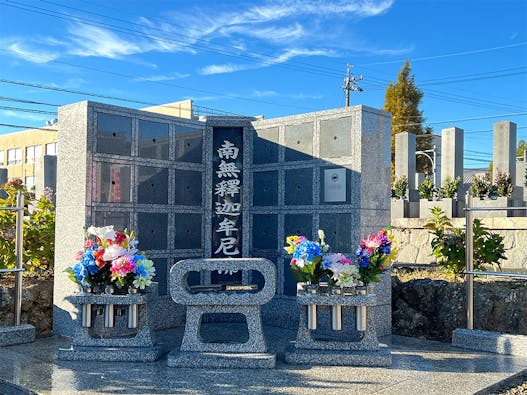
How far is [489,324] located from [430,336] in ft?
2.53

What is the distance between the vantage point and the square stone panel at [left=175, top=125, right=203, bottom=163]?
6957 millimetres

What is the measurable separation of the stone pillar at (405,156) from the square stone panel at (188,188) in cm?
1159

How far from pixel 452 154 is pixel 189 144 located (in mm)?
12602

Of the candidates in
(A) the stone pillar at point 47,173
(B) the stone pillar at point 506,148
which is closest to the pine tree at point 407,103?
(B) the stone pillar at point 506,148

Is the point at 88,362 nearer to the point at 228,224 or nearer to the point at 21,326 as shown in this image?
the point at 21,326

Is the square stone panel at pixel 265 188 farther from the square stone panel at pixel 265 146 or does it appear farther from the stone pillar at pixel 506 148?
the stone pillar at pixel 506 148

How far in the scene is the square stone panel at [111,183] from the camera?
6.14 meters

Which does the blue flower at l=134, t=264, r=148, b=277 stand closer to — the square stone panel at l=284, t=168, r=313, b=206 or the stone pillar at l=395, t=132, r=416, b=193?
the square stone panel at l=284, t=168, r=313, b=206

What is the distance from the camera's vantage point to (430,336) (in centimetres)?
677

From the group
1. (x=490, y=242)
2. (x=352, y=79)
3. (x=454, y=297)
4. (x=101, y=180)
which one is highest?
(x=352, y=79)

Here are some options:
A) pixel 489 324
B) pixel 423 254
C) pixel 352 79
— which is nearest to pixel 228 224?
pixel 489 324

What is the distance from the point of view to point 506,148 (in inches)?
640

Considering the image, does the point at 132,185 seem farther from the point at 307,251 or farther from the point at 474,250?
the point at 474,250

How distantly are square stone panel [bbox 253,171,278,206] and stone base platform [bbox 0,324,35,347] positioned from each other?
298cm
